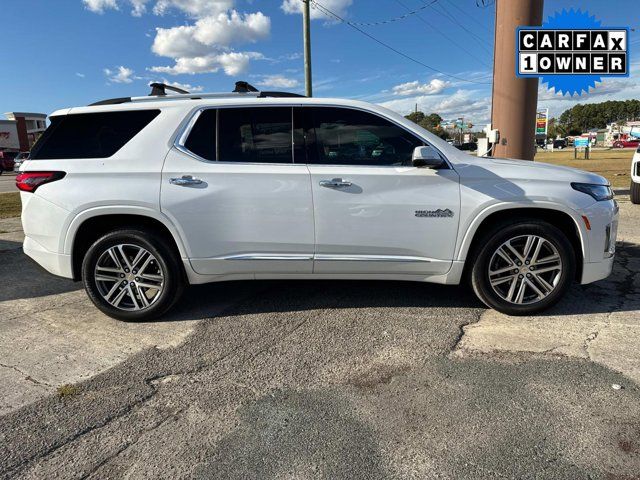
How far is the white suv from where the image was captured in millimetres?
3740

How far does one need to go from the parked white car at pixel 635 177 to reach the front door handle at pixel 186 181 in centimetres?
925

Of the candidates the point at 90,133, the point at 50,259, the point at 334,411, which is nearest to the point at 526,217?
the point at 334,411

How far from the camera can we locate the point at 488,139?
10859 mm

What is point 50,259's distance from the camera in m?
3.96

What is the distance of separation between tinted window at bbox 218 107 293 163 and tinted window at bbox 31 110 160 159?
66 centimetres

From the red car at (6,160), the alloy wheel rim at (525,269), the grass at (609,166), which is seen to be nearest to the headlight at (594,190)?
the alloy wheel rim at (525,269)

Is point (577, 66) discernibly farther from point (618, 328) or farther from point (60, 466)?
point (60, 466)

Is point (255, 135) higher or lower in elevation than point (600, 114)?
lower

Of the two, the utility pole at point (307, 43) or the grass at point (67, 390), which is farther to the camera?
the utility pole at point (307, 43)

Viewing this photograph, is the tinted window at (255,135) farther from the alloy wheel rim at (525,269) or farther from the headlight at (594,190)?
the headlight at (594,190)

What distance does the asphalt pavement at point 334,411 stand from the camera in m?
2.21

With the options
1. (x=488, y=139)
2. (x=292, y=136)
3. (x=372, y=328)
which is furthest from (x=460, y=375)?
(x=488, y=139)

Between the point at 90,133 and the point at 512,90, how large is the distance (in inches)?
370

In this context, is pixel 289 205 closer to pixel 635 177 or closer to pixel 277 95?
pixel 277 95
